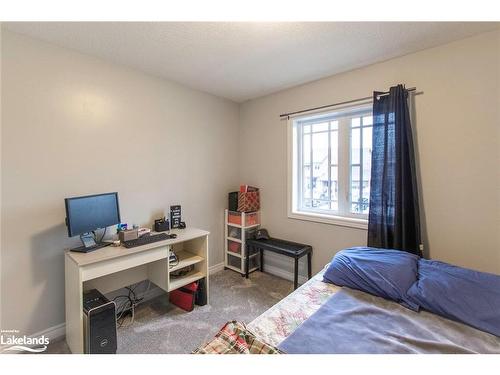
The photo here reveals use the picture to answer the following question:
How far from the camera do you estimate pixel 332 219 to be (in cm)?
251

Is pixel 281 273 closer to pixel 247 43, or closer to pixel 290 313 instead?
pixel 290 313

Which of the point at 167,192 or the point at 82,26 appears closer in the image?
the point at 82,26

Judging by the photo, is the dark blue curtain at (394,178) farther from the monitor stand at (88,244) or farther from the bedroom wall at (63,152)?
the monitor stand at (88,244)

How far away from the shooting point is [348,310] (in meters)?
1.30

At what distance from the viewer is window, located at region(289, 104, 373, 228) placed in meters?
2.40

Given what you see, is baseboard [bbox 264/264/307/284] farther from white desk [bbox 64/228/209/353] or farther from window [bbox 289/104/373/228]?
white desk [bbox 64/228/209/353]

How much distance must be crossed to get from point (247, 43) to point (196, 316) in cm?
236

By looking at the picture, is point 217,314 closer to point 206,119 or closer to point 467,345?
point 467,345

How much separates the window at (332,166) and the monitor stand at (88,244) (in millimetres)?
1958

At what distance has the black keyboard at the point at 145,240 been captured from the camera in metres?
1.87

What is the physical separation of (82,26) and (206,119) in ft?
4.78

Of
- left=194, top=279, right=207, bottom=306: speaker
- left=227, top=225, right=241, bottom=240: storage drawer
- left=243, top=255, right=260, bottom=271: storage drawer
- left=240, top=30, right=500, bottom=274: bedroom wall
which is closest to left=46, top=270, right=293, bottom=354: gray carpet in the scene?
left=194, top=279, right=207, bottom=306: speaker

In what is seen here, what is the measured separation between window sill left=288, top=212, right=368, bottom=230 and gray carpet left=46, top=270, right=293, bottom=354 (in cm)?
81
